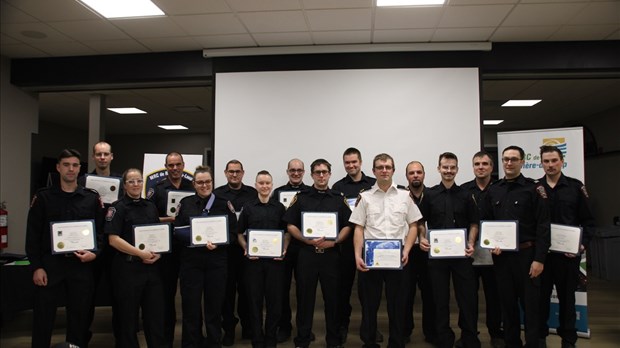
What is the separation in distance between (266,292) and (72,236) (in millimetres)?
1605

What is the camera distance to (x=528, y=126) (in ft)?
36.3

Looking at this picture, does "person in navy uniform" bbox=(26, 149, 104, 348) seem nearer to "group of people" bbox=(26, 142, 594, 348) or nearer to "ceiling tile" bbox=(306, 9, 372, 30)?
"group of people" bbox=(26, 142, 594, 348)

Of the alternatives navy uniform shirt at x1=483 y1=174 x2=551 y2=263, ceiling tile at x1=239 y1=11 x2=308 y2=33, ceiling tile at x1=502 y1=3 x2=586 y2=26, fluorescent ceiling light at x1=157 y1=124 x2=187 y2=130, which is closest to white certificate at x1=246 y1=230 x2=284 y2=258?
navy uniform shirt at x1=483 y1=174 x2=551 y2=263

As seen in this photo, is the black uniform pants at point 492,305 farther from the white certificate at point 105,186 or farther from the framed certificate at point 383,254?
the white certificate at point 105,186

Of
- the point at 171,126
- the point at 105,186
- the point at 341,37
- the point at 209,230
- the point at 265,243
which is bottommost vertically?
the point at 265,243

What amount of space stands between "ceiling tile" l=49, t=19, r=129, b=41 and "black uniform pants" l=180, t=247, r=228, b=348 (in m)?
2.99

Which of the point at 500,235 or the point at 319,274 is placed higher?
the point at 500,235

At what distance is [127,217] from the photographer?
3328mm

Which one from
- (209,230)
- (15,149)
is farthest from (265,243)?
(15,149)

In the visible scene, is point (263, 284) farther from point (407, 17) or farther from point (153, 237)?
point (407, 17)

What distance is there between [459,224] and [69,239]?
3181mm

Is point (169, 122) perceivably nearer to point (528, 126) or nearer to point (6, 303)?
point (6, 303)

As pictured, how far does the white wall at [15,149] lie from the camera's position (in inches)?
232

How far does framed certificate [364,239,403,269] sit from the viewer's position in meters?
3.26
